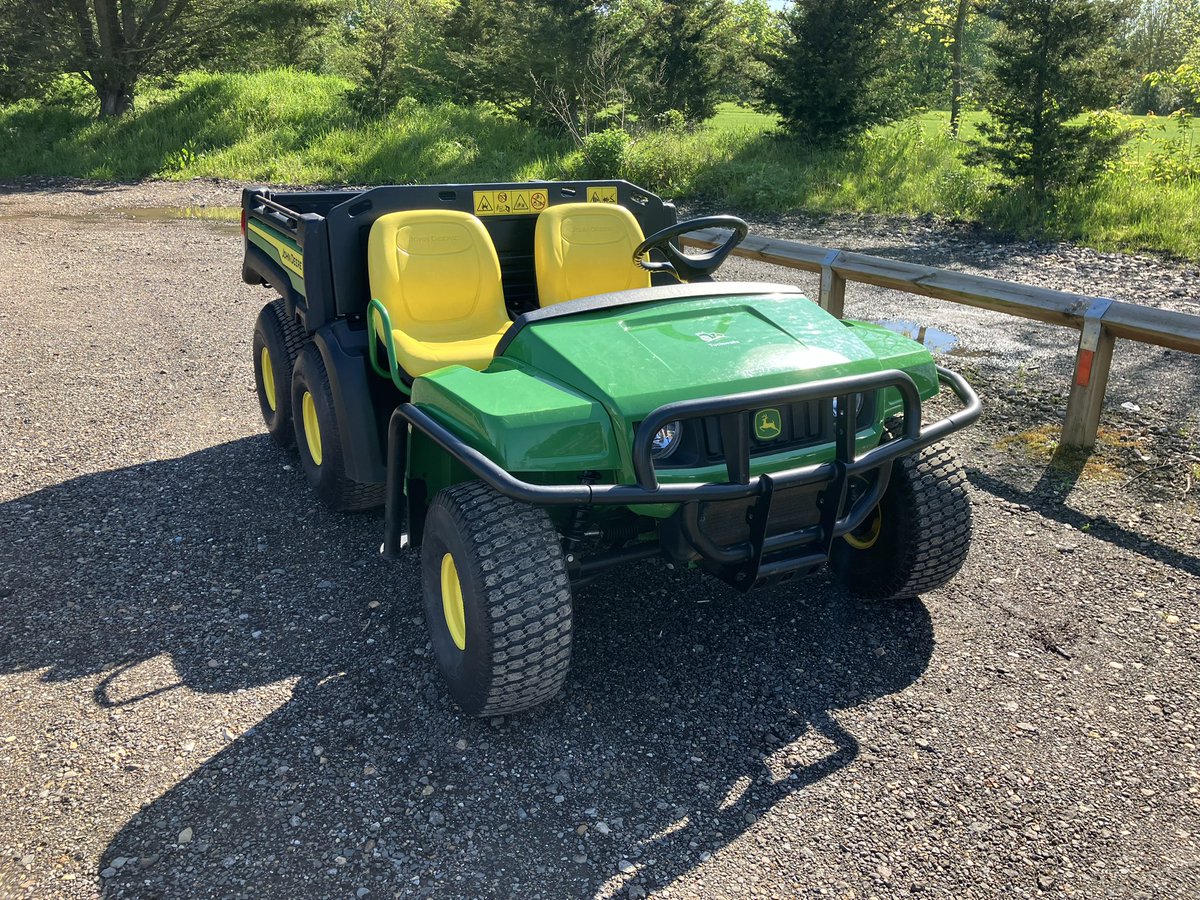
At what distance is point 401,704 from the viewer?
3.10 meters

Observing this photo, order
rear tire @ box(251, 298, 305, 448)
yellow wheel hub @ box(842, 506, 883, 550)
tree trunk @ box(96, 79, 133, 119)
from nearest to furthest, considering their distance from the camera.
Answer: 1. yellow wheel hub @ box(842, 506, 883, 550)
2. rear tire @ box(251, 298, 305, 448)
3. tree trunk @ box(96, 79, 133, 119)

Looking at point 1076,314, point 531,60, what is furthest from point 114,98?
point 1076,314

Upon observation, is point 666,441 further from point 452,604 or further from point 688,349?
point 452,604

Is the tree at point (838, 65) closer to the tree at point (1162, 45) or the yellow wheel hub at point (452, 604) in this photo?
the tree at point (1162, 45)

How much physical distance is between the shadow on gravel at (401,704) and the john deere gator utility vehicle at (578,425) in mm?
231

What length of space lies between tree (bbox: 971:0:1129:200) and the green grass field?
1.26 feet

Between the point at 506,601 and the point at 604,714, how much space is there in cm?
60

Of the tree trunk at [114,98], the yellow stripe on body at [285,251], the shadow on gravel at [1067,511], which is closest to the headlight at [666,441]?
the yellow stripe on body at [285,251]

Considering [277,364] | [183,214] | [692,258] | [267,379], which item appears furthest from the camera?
[183,214]

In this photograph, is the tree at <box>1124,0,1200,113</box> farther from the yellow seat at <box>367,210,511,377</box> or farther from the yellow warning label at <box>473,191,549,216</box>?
the yellow seat at <box>367,210,511,377</box>

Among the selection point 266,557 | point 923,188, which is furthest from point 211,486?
point 923,188

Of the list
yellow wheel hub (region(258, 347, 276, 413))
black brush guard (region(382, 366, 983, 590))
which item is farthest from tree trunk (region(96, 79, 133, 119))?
black brush guard (region(382, 366, 983, 590))

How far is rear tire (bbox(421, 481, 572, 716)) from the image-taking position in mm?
2732

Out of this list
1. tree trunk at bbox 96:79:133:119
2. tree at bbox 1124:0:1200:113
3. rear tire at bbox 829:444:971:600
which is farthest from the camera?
tree trunk at bbox 96:79:133:119
